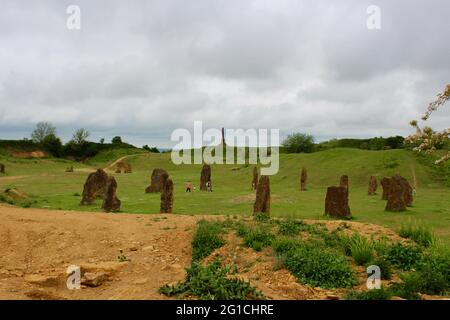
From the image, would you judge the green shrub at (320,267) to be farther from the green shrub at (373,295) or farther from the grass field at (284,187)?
the grass field at (284,187)

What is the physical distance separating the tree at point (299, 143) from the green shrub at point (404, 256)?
7462 centimetres

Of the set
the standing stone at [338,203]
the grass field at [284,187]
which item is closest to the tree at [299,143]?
the grass field at [284,187]

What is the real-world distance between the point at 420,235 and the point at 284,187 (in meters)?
30.7

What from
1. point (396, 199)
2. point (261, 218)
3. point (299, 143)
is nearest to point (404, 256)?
point (261, 218)

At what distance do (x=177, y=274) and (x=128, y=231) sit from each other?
5.19 metres

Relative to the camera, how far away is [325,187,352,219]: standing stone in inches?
847

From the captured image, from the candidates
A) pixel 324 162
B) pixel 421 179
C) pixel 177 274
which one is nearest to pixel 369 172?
pixel 421 179

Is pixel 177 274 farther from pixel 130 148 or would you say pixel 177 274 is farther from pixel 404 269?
pixel 130 148

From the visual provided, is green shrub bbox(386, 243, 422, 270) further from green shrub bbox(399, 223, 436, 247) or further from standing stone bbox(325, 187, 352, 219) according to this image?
standing stone bbox(325, 187, 352, 219)

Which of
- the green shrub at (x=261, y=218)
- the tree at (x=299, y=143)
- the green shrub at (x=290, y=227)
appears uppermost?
the tree at (x=299, y=143)

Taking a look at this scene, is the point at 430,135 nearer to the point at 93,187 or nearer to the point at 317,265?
the point at 317,265

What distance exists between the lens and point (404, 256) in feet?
37.3

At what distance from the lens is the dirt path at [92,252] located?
9367 millimetres
